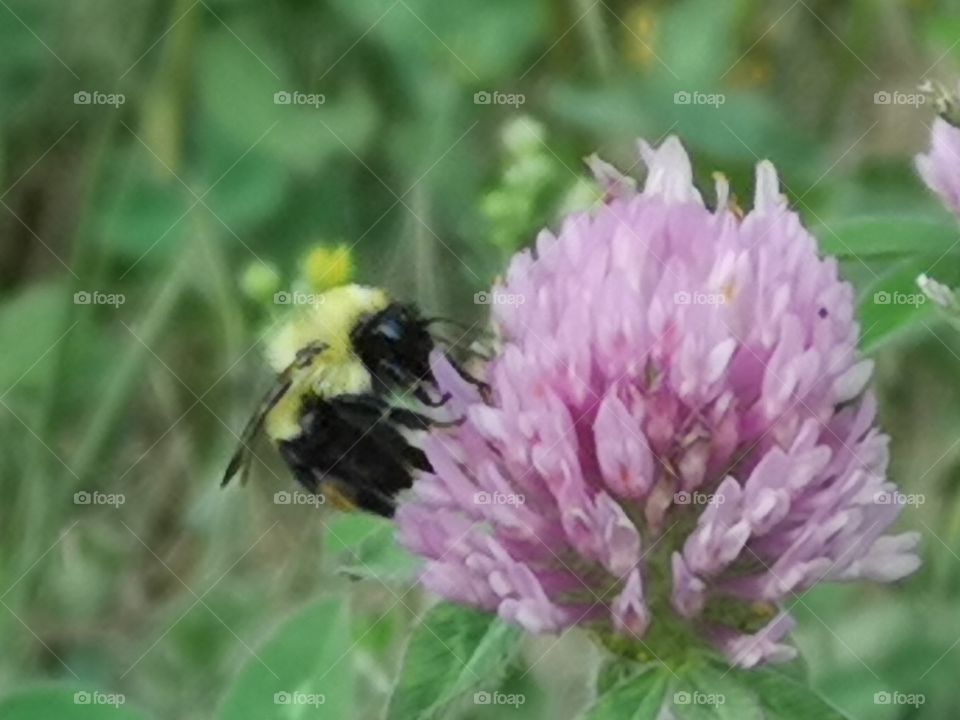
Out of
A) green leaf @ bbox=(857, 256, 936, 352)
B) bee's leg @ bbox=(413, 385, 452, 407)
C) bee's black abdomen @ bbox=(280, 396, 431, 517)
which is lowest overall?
bee's black abdomen @ bbox=(280, 396, 431, 517)

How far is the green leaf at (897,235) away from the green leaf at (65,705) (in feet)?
1.37

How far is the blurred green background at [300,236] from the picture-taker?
2.44ft

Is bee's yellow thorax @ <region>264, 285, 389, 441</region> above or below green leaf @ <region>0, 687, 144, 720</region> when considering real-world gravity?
above

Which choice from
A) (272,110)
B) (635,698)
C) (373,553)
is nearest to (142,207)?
(272,110)

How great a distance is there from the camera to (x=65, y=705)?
76 centimetres

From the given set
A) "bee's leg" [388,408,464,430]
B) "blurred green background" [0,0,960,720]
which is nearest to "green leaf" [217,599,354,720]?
"blurred green background" [0,0,960,720]

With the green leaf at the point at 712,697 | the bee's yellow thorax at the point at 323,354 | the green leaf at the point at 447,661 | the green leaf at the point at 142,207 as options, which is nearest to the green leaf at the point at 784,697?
the green leaf at the point at 712,697

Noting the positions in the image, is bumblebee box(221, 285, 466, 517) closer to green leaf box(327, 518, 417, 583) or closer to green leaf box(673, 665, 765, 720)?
green leaf box(327, 518, 417, 583)

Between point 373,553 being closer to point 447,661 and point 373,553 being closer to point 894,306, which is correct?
point 447,661

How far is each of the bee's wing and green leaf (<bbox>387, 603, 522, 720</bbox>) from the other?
117mm

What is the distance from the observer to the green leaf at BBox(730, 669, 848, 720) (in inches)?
27.6

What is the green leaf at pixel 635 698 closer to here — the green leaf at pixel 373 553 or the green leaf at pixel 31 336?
the green leaf at pixel 373 553

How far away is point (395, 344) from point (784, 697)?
0.24 metres

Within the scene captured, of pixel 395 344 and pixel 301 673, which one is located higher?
pixel 395 344
